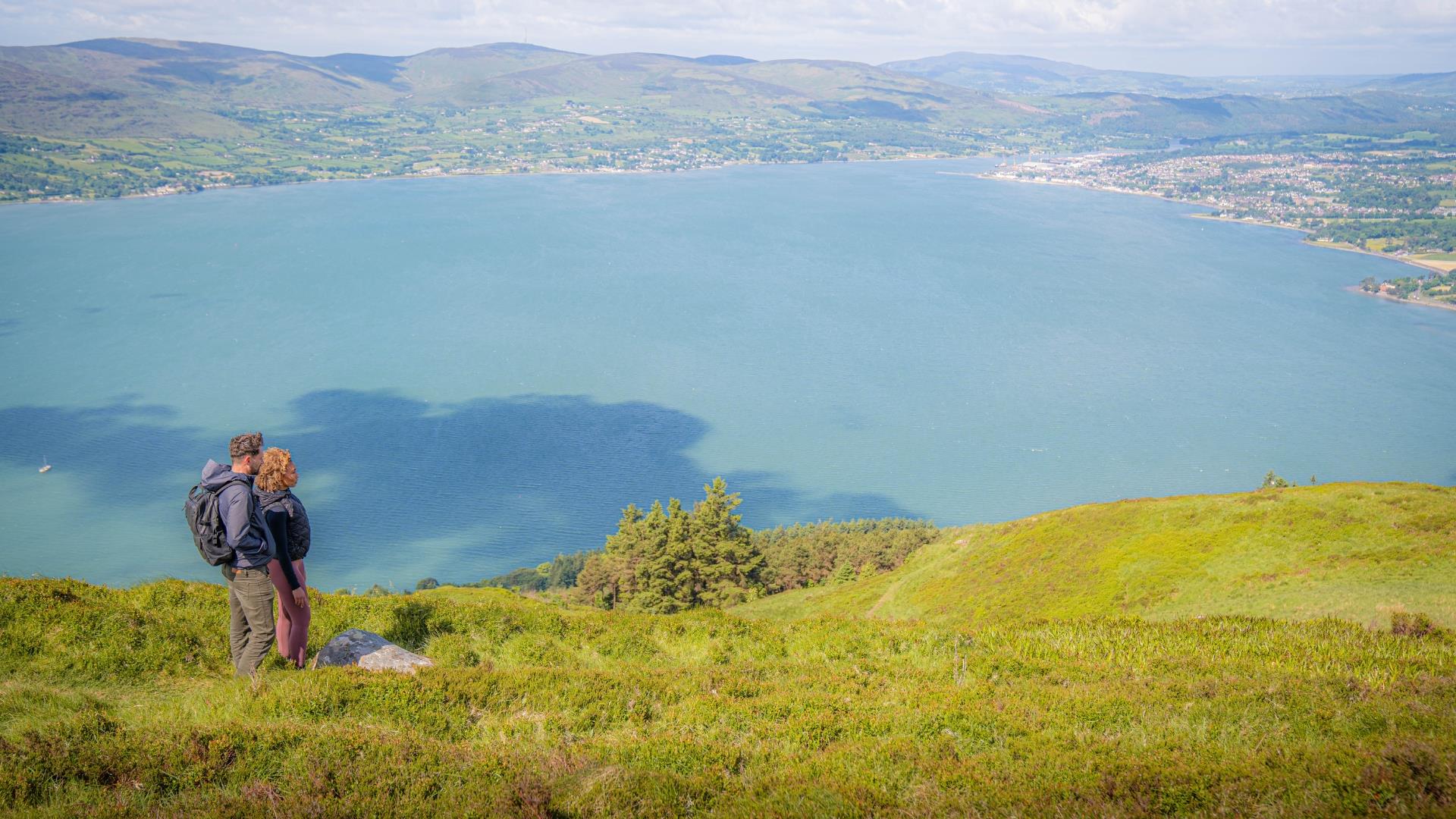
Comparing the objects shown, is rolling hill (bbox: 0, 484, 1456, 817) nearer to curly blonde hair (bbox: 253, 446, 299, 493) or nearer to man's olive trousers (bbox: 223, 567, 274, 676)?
man's olive trousers (bbox: 223, 567, 274, 676)

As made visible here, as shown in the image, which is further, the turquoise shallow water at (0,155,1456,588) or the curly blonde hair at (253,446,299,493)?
the turquoise shallow water at (0,155,1456,588)

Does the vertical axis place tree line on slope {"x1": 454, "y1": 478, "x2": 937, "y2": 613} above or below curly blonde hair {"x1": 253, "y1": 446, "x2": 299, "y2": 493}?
below

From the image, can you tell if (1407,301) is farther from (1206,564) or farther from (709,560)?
(1206,564)

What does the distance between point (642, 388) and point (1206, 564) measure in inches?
3185

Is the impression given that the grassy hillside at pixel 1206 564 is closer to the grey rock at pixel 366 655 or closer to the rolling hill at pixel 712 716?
the rolling hill at pixel 712 716

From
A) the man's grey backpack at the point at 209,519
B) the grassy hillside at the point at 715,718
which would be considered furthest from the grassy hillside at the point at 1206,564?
the man's grey backpack at the point at 209,519

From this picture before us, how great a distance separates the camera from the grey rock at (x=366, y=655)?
10.2m

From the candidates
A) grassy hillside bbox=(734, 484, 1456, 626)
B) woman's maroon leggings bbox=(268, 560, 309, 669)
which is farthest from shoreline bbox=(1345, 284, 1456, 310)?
woman's maroon leggings bbox=(268, 560, 309, 669)

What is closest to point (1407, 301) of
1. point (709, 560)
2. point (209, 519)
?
point (709, 560)

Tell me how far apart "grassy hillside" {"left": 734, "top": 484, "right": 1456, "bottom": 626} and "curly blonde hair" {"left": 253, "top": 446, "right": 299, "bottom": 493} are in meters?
15.0

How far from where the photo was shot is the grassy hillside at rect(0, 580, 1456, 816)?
6.47 metres

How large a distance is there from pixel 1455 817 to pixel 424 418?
318ft

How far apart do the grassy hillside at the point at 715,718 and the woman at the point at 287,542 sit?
1028 mm

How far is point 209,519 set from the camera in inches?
351
